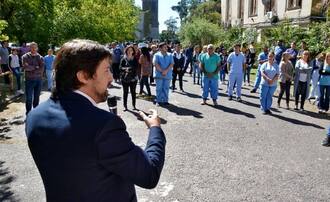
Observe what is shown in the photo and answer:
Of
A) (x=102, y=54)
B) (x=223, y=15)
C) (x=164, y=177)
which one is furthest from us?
(x=223, y=15)

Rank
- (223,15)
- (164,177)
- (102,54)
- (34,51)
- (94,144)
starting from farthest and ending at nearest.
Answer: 1. (223,15)
2. (34,51)
3. (164,177)
4. (102,54)
5. (94,144)

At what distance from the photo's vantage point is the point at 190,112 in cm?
1052

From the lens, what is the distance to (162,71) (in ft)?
36.6

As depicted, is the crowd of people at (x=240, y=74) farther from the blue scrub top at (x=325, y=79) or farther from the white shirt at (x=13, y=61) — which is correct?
the white shirt at (x=13, y=61)

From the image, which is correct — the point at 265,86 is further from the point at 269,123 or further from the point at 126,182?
the point at 126,182

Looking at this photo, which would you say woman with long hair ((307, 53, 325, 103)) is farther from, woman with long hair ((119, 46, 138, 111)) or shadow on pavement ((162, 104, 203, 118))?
woman with long hair ((119, 46, 138, 111))

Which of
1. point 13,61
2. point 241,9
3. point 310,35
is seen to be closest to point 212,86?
point 13,61

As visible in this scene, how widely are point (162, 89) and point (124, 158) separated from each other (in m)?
9.69

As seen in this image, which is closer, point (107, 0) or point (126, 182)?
point (126, 182)

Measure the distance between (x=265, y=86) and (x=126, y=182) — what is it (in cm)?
922

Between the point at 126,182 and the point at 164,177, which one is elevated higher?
the point at 126,182

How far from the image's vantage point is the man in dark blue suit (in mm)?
1709

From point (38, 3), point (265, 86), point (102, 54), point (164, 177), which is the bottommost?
point (164, 177)

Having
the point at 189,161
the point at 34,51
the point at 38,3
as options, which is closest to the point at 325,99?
the point at 189,161
